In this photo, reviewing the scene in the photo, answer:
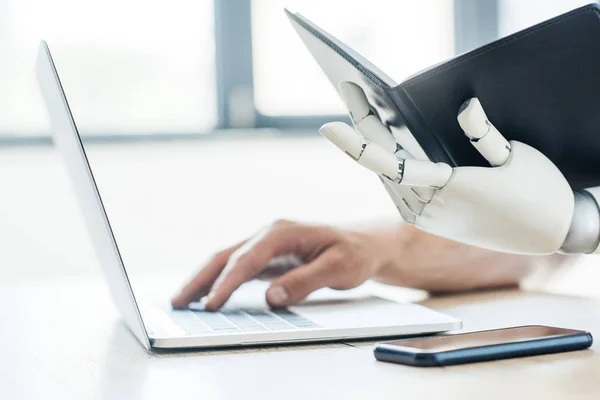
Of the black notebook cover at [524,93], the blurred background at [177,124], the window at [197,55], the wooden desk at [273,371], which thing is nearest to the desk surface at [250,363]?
the wooden desk at [273,371]

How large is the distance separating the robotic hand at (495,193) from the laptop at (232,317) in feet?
0.38

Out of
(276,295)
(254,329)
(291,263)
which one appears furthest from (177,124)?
(254,329)

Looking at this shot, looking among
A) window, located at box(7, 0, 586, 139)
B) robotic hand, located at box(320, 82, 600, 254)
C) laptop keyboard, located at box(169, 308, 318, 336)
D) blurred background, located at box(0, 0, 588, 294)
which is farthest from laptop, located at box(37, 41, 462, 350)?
window, located at box(7, 0, 586, 139)

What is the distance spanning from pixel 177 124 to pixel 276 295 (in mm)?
1841

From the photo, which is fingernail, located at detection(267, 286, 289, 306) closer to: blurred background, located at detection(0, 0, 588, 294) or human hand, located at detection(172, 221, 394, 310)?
human hand, located at detection(172, 221, 394, 310)

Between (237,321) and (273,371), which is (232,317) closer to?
(237,321)

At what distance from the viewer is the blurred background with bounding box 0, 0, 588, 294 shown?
237 centimetres

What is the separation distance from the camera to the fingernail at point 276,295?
0.75m

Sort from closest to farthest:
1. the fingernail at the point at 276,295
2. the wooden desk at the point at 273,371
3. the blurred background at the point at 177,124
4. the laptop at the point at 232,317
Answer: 1. the wooden desk at the point at 273,371
2. the laptop at the point at 232,317
3. the fingernail at the point at 276,295
4. the blurred background at the point at 177,124

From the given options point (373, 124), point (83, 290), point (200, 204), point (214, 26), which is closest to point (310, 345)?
point (373, 124)

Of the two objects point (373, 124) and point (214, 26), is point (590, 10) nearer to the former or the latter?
point (373, 124)

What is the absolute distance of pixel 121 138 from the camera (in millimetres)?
2465

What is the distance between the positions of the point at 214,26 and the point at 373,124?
6.69 ft

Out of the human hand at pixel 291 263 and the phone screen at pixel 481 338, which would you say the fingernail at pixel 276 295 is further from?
the phone screen at pixel 481 338
